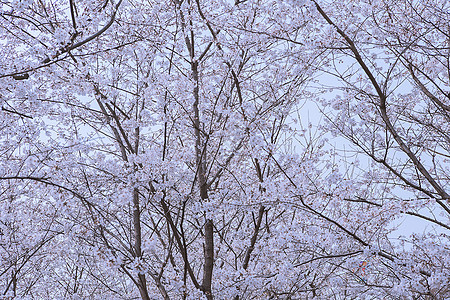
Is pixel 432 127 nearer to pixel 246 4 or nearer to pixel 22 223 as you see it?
pixel 246 4

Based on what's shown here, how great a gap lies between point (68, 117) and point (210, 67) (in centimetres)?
246

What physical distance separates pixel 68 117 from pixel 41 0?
1957 mm

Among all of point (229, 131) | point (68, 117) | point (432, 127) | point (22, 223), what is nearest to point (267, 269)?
point (229, 131)

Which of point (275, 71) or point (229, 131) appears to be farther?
point (275, 71)

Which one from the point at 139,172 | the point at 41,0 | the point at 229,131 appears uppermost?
the point at 41,0

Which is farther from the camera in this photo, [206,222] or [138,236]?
[138,236]

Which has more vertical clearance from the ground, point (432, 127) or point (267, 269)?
point (432, 127)

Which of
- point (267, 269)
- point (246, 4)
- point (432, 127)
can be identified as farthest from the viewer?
point (246, 4)

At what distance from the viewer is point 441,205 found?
4781 millimetres

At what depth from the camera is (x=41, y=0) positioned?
533cm

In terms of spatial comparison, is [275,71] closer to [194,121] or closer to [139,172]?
[194,121]

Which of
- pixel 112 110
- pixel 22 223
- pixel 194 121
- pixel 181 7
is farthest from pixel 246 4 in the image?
pixel 22 223

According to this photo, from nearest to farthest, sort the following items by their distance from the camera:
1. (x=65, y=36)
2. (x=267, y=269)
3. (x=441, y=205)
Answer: (x=65, y=36)
(x=441, y=205)
(x=267, y=269)

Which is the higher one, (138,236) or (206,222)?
(138,236)
